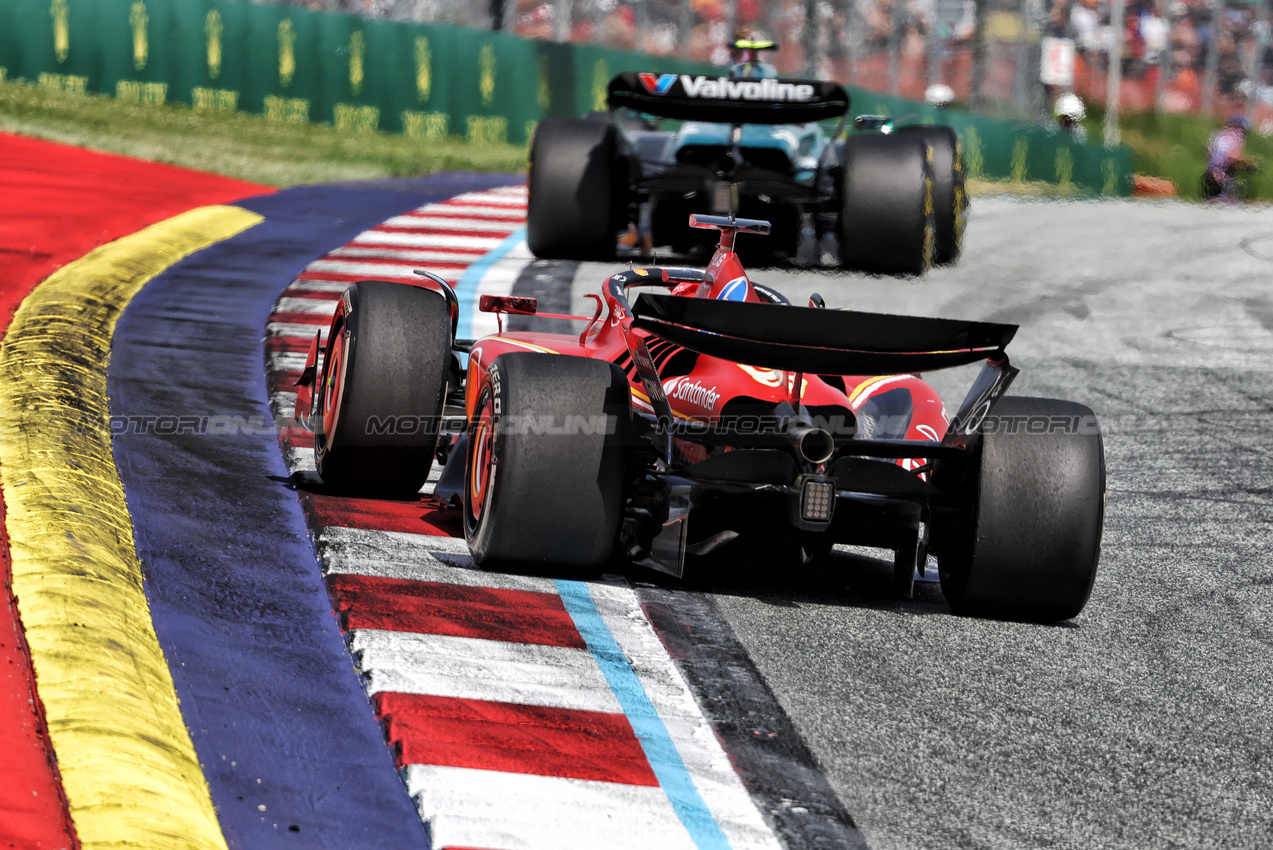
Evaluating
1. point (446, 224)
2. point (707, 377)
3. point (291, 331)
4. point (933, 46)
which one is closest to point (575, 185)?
point (446, 224)

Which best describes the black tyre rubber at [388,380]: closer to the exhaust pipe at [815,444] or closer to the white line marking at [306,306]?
the exhaust pipe at [815,444]

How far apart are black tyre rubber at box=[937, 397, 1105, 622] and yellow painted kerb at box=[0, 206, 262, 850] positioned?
255 centimetres

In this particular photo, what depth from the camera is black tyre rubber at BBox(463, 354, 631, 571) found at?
16.3 feet

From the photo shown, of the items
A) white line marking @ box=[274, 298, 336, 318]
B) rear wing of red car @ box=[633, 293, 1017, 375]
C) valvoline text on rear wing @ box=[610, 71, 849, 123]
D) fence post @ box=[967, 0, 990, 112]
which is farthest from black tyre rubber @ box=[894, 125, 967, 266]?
fence post @ box=[967, 0, 990, 112]

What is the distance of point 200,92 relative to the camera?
64.5 ft

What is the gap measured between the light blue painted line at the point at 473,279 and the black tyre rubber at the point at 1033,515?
163 inches

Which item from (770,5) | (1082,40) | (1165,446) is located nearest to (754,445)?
(1165,446)

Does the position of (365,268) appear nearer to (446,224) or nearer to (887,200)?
(446,224)

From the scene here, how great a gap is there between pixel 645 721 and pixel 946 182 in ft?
31.5

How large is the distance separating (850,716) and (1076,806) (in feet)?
2.30

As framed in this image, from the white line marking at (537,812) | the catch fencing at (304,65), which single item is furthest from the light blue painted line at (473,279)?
the catch fencing at (304,65)

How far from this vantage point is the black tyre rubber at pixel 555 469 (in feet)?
16.3

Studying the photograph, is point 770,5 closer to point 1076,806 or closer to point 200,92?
point 200,92

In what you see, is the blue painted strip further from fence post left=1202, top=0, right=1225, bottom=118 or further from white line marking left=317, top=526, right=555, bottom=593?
fence post left=1202, top=0, right=1225, bottom=118
